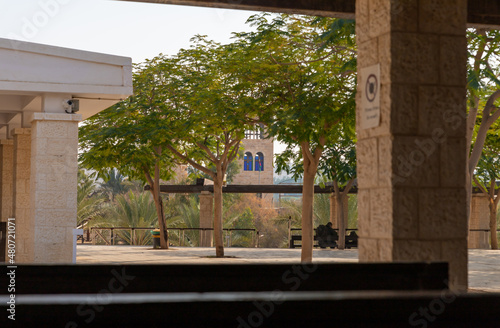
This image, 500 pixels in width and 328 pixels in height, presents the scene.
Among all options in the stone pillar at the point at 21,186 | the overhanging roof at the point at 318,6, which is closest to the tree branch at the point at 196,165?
the stone pillar at the point at 21,186

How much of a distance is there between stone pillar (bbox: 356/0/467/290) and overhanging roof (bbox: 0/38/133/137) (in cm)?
798

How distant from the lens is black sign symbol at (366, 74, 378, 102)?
5.34 m

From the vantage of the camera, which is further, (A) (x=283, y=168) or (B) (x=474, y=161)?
(A) (x=283, y=168)

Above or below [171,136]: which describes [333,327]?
below

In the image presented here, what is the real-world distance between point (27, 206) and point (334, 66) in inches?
302

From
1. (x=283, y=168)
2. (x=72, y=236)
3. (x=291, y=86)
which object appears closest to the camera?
(x=72, y=236)

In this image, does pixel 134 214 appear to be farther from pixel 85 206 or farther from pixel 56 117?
pixel 56 117

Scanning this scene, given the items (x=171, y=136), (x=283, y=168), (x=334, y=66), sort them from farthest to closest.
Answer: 1. (x=283, y=168)
2. (x=171, y=136)
3. (x=334, y=66)

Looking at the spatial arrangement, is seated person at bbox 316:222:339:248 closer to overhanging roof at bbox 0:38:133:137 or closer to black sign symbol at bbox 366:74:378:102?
overhanging roof at bbox 0:38:133:137

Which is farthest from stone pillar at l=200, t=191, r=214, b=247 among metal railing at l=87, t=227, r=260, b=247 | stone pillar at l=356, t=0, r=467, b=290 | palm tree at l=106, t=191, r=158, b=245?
stone pillar at l=356, t=0, r=467, b=290

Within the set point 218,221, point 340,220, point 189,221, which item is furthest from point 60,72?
point 189,221

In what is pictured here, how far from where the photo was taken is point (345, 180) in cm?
2327

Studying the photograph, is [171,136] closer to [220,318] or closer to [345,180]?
[345,180]

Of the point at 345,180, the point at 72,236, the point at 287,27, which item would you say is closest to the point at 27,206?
the point at 72,236
